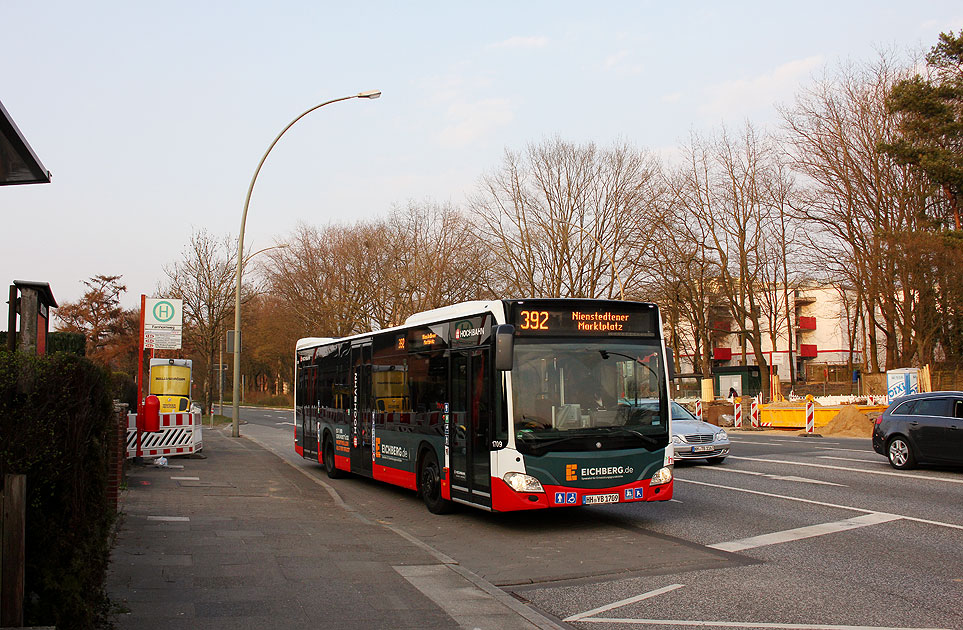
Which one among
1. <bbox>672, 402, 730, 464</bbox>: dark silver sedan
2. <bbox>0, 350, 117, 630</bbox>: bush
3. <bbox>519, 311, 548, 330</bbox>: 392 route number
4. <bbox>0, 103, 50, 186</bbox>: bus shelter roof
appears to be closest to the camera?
<bbox>0, 103, 50, 186</bbox>: bus shelter roof

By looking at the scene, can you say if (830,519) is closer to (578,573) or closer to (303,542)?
(578,573)

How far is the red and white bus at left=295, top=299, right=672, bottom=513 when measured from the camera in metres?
10.3

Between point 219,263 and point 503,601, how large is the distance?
45346 millimetres

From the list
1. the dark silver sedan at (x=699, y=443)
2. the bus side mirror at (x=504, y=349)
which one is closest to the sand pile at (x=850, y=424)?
the dark silver sedan at (x=699, y=443)

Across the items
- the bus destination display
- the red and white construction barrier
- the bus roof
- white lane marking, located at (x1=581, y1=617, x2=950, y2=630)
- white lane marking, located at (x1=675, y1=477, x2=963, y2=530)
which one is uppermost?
the bus roof

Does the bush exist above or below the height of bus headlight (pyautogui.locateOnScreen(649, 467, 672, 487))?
above

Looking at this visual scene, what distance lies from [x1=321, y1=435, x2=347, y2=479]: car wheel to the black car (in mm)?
10664

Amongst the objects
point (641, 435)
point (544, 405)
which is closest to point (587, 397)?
point (544, 405)

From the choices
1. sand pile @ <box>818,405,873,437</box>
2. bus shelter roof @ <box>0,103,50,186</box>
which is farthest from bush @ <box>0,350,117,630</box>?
sand pile @ <box>818,405,873,437</box>

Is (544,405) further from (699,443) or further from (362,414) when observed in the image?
(699,443)

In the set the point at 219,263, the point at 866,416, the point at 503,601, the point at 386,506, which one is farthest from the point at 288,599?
the point at 219,263

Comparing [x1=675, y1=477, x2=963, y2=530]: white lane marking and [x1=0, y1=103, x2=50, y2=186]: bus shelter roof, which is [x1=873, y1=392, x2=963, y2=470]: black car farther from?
[x1=0, y1=103, x2=50, y2=186]: bus shelter roof

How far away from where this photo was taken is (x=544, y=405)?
10.4 meters

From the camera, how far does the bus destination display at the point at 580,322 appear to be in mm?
10742
